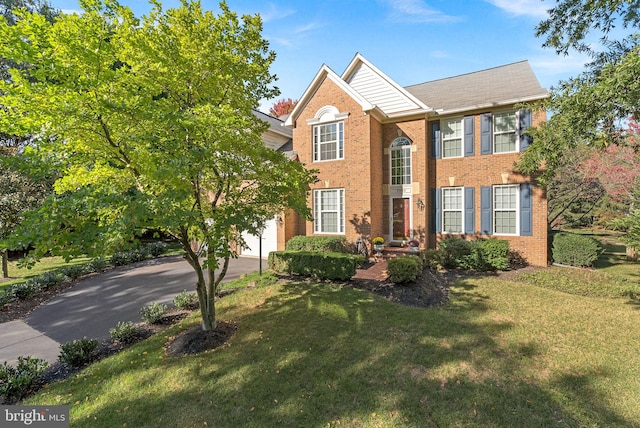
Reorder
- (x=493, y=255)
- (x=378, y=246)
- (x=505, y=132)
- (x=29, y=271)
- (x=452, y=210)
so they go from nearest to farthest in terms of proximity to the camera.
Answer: (x=493, y=255) → (x=505, y=132) → (x=378, y=246) → (x=452, y=210) → (x=29, y=271)

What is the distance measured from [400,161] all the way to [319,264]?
692 centimetres

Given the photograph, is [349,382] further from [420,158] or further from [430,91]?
[430,91]

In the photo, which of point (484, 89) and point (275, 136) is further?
point (275, 136)

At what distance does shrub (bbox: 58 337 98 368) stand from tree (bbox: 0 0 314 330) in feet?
7.17

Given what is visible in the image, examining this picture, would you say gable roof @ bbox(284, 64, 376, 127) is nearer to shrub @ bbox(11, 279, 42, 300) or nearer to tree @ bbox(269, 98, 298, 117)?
shrub @ bbox(11, 279, 42, 300)

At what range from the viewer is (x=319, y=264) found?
977 cm

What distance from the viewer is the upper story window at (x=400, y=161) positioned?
1338cm

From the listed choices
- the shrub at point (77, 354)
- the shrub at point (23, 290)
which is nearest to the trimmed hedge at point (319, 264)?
the shrub at point (77, 354)

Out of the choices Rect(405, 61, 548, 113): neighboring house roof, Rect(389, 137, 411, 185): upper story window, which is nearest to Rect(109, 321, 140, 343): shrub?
Rect(389, 137, 411, 185): upper story window

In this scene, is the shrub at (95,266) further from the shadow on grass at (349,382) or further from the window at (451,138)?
the window at (451,138)

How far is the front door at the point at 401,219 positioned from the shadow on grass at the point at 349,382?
7.01 metres

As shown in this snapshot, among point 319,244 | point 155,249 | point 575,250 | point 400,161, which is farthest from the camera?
point 155,249

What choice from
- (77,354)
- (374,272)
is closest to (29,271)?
(77,354)

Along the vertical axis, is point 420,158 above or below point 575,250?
above
